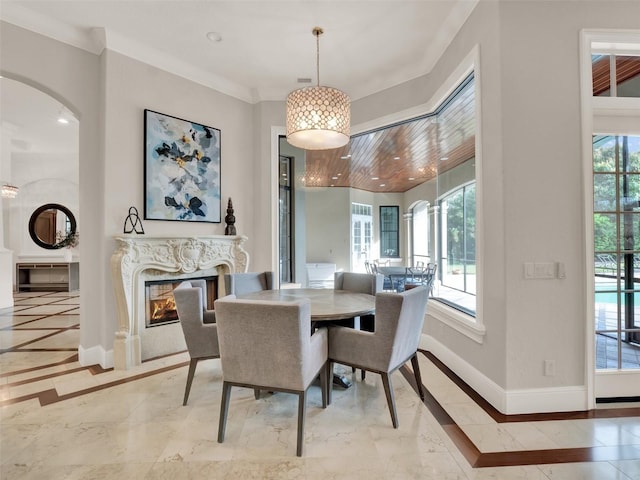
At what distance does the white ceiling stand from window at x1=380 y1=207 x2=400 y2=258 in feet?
24.8

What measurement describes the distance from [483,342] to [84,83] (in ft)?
14.1

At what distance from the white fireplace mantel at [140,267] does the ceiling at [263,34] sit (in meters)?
1.90

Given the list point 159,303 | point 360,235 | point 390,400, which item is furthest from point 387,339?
point 360,235

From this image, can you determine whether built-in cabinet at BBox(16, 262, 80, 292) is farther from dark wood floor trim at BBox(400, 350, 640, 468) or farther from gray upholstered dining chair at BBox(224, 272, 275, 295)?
dark wood floor trim at BBox(400, 350, 640, 468)

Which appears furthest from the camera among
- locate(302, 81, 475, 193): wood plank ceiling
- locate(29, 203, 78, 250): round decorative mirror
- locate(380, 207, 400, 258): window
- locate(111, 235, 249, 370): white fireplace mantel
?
locate(380, 207, 400, 258): window

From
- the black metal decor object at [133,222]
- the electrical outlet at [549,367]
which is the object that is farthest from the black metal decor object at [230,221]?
the electrical outlet at [549,367]

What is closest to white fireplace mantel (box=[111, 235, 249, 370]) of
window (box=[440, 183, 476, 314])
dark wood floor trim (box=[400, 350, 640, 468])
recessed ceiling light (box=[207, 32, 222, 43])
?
recessed ceiling light (box=[207, 32, 222, 43])

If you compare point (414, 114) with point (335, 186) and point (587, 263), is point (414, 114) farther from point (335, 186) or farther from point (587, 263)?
point (335, 186)

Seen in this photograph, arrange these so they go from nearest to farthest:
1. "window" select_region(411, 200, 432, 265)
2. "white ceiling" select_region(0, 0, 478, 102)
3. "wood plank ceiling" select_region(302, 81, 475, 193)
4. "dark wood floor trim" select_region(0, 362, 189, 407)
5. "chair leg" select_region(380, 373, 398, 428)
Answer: "chair leg" select_region(380, 373, 398, 428)
"dark wood floor trim" select_region(0, 362, 189, 407)
"white ceiling" select_region(0, 0, 478, 102)
"wood plank ceiling" select_region(302, 81, 475, 193)
"window" select_region(411, 200, 432, 265)

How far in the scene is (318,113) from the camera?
8.58 feet

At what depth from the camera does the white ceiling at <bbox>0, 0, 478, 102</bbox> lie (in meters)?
2.76

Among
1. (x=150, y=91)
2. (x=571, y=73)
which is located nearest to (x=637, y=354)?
(x=571, y=73)

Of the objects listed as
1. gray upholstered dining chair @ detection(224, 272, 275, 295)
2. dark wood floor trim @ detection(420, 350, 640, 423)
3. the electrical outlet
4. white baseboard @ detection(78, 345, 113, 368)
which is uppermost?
gray upholstered dining chair @ detection(224, 272, 275, 295)

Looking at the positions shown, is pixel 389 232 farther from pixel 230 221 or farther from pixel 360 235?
pixel 230 221
